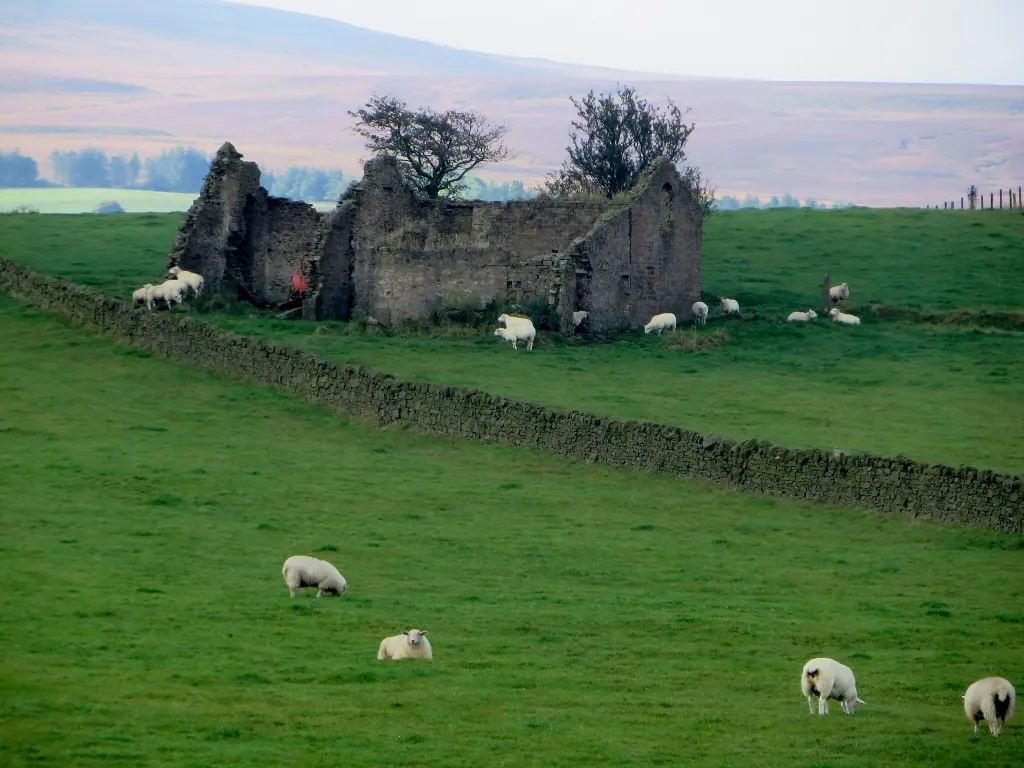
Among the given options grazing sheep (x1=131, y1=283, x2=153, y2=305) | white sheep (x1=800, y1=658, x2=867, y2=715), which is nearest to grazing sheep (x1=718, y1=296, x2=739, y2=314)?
grazing sheep (x1=131, y1=283, x2=153, y2=305)

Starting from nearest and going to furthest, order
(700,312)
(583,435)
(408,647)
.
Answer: (408,647)
(583,435)
(700,312)

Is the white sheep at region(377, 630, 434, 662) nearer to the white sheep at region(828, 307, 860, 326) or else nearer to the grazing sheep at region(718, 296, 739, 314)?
the white sheep at region(828, 307, 860, 326)

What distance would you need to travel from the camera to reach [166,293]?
4353 centimetres

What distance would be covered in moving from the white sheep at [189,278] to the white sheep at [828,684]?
32738 mm

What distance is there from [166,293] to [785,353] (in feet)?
55.7

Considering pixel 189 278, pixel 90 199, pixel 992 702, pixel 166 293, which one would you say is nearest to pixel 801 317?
pixel 189 278

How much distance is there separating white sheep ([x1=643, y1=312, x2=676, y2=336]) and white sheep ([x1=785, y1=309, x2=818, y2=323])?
12.0 ft

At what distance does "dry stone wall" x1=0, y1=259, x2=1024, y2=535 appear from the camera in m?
24.3

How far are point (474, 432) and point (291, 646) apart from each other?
1483cm

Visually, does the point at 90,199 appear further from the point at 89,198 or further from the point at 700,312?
the point at 700,312

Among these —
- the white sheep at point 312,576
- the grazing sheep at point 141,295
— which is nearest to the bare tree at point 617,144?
the grazing sheep at point 141,295

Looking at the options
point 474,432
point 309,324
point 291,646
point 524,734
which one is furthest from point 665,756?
point 309,324

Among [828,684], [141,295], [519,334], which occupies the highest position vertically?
[141,295]

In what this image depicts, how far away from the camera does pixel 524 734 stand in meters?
13.9
